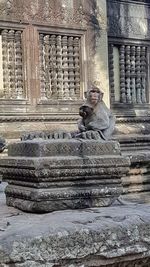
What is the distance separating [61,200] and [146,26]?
9.77 metres

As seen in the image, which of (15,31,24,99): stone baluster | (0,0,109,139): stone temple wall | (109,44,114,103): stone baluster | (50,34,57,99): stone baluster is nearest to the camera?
(0,0,109,139): stone temple wall

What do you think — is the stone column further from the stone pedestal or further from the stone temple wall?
the stone pedestal

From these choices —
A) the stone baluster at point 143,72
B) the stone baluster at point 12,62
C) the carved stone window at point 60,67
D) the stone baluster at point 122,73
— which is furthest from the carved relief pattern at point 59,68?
the stone baluster at point 143,72

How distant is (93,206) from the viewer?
392 centimetres

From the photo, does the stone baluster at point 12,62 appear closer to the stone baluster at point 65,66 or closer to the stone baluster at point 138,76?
the stone baluster at point 65,66

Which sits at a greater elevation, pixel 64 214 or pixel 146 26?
pixel 146 26

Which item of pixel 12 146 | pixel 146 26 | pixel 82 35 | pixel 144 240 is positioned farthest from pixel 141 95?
pixel 144 240

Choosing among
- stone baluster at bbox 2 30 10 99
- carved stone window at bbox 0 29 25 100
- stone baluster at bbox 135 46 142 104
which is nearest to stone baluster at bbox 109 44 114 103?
stone baluster at bbox 135 46 142 104

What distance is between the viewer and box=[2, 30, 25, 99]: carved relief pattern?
32.1 ft

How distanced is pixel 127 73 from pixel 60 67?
2421 mm

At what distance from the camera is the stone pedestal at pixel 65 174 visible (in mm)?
3756

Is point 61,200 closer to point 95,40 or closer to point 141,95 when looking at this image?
point 95,40

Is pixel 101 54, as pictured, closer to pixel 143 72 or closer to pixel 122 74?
pixel 122 74

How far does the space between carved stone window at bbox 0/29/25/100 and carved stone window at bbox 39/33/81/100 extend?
0.51 meters
